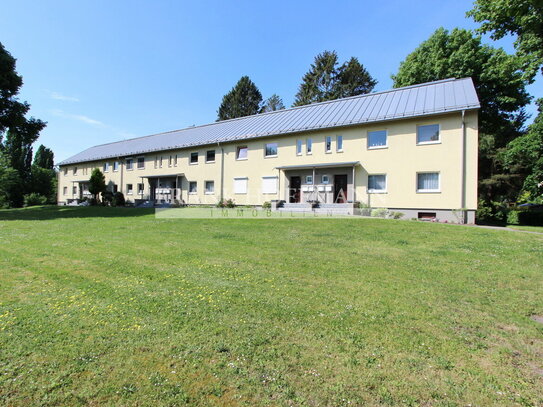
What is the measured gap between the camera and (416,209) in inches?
743

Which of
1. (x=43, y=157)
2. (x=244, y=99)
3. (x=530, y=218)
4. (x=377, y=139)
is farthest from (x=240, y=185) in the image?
(x=43, y=157)

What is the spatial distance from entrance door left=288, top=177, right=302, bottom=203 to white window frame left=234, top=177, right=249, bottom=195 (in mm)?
4255

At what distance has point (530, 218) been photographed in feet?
67.4

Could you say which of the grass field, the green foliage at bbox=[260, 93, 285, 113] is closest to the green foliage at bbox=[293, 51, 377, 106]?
the green foliage at bbox=[260, 93, 285, 113]

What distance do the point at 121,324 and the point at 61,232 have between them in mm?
9274

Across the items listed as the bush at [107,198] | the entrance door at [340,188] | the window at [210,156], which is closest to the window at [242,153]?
the window at [210,156]

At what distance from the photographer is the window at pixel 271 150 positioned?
82.5 ft

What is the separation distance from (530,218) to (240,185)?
2167 cm

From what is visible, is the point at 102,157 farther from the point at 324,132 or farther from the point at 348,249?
the point at 348,249

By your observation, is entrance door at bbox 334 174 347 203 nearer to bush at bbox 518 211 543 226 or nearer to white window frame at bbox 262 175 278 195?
white window frame at bbox 262 175 278 195

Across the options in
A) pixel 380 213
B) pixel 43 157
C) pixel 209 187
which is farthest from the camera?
pixel 43 157

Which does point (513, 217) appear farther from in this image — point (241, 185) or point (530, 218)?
point (241, 185)

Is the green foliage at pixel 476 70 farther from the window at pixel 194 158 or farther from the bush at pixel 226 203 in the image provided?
the window at pixel 194 158

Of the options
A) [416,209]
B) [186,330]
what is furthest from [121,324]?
[416,209]
